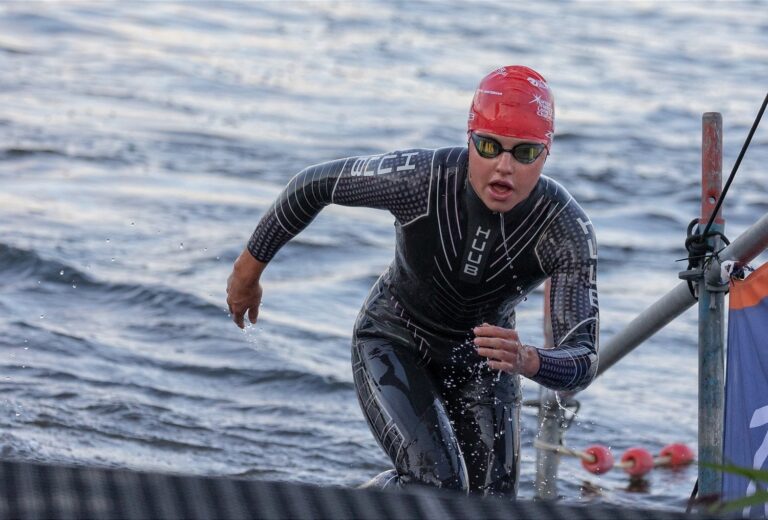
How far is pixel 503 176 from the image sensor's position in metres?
5.03

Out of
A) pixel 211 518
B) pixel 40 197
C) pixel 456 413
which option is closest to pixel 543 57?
pixel 40 197

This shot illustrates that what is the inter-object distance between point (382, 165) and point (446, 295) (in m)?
0.59

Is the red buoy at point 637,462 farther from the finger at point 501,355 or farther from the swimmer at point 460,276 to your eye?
the finger at point 501,355

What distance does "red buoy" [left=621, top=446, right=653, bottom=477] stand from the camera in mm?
8477

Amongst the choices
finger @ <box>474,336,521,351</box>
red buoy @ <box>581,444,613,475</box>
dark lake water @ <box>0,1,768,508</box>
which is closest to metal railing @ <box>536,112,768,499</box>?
finger @ <box>474,336,521,351</box>

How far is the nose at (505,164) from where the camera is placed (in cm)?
504

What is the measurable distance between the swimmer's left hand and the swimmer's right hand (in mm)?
1536

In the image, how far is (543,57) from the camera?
24406 millimetres

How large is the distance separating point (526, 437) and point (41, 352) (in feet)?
11.4

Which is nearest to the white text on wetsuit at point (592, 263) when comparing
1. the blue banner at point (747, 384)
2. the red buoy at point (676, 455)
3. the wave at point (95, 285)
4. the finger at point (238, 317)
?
the blue banner at point (747, 384)

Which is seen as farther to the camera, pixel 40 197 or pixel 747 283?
pixel 40 197

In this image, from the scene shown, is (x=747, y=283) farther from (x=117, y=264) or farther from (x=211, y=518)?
(x=117, y=264)

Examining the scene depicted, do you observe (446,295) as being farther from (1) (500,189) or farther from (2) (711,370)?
(2) (711,370)

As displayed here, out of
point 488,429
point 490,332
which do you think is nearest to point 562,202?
point 488,429
